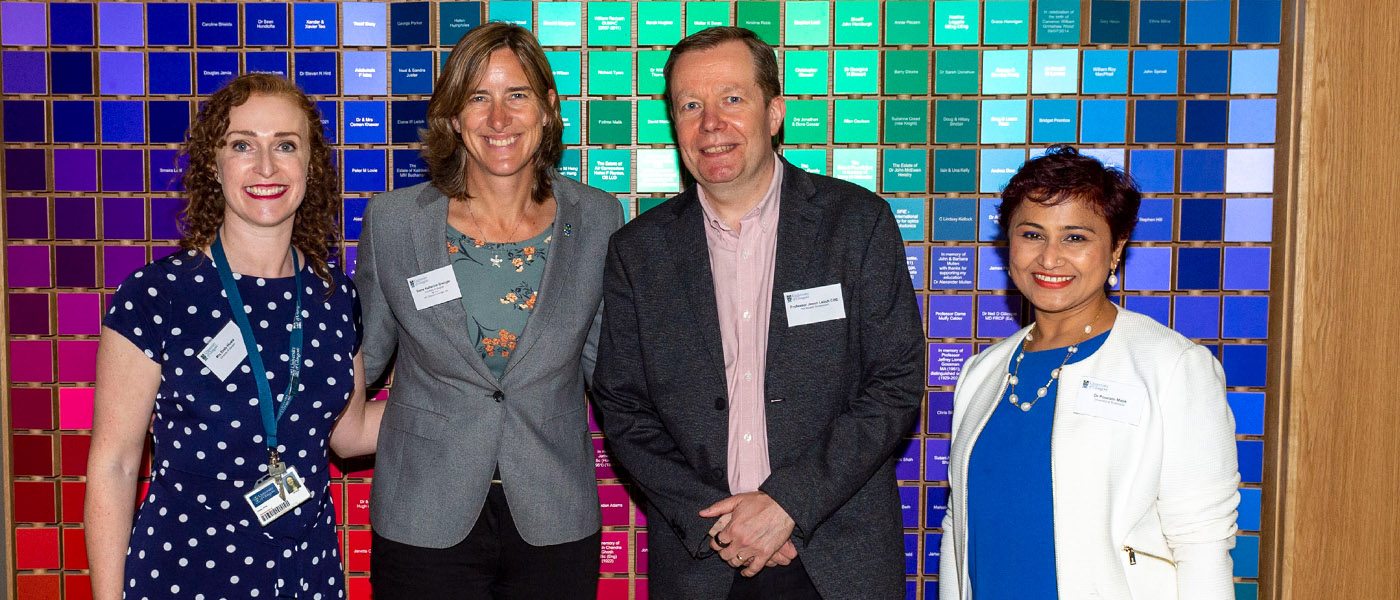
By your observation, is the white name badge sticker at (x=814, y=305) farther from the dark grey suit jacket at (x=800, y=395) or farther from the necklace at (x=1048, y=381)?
the necklace at (x=1048, y=381)

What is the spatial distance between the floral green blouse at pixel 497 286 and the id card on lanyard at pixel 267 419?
0.45m

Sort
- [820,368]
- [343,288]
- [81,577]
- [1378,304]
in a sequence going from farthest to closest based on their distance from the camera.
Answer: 1. [81,577]
2. [1378,304]
3. [343,288]
4. [820,368]

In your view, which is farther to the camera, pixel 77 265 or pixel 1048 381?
pixel 77 265

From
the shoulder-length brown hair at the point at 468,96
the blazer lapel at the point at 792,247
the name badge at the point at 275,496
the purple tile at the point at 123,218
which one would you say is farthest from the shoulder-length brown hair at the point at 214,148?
the purple tile at the point at 123,218

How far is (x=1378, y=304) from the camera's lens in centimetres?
296

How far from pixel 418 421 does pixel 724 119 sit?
108 cm

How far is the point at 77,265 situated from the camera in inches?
122

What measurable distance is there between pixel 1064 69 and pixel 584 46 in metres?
1.62

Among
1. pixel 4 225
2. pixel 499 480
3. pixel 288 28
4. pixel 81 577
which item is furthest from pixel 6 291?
pixel 499 480

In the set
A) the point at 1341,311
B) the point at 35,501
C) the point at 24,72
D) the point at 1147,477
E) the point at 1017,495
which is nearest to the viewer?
the point at 1147,477

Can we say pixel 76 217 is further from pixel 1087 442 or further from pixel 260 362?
pixel 1087 442

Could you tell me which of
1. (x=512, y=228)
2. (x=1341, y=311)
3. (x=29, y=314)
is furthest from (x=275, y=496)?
(x=1341, y=311)

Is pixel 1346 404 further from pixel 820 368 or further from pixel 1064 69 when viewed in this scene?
pixel 820 368

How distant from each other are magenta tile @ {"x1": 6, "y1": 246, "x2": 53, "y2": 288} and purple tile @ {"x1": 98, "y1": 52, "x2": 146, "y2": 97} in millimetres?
608
